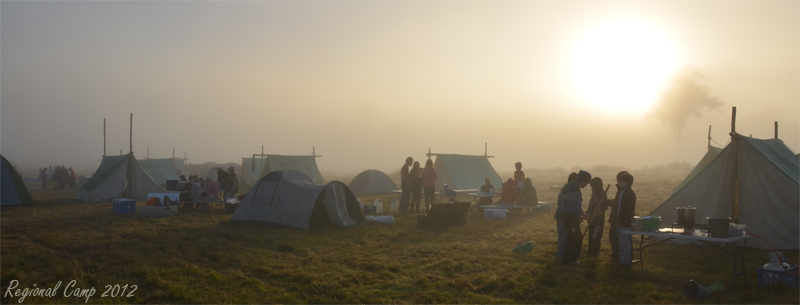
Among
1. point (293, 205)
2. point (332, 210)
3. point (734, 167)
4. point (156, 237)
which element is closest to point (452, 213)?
point (332, 210)

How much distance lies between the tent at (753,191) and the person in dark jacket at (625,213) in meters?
3.51

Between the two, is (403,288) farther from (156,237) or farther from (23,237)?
(23,237)

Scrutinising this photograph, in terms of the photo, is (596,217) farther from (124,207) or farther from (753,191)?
(124,207)

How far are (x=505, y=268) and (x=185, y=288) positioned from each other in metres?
4.86

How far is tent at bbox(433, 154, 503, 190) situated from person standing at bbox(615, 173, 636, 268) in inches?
632

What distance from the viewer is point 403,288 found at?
6.74 m

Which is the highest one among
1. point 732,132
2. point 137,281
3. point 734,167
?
point 732,132

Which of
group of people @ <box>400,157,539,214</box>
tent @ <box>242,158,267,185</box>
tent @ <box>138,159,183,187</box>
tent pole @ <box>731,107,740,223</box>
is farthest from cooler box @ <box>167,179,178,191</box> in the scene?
tent pole @ <box>731,107,740,223</box>

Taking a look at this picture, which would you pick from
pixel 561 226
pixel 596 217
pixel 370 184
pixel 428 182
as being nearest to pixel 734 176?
pixel 596 217

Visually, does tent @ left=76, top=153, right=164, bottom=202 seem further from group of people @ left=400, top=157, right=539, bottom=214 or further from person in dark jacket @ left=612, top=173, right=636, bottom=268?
person in dark jacket @ left=612, top=173, right=636, bottom=268

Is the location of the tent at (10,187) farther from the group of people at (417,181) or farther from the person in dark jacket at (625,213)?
the person in dark jacket at (625,213)

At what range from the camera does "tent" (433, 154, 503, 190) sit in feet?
78.7

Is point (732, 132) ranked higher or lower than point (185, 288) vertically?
higher

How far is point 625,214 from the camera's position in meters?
7.44
